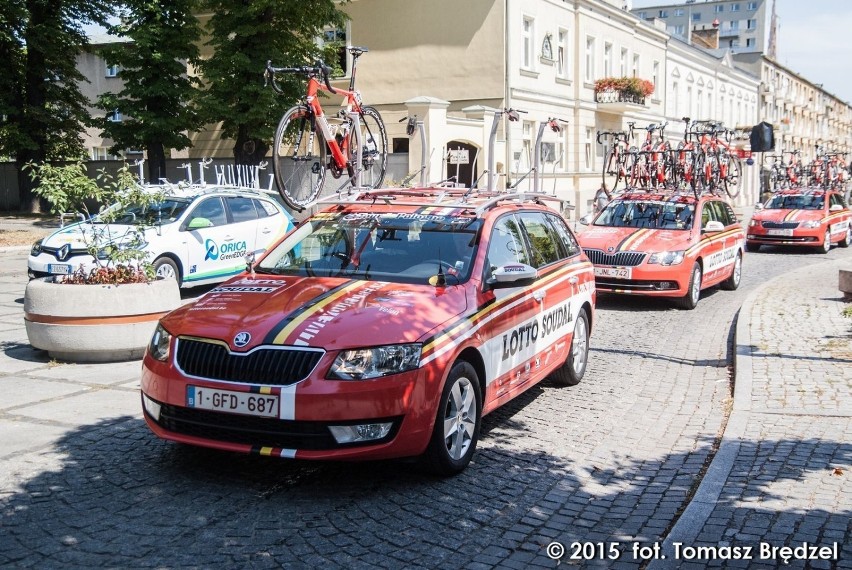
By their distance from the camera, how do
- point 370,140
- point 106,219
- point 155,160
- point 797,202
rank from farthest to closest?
point 155,160
point 797,202
point 370,140
point 106,219

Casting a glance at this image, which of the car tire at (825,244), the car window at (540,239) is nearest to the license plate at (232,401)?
the car window at (540,239)

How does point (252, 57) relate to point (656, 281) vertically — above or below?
above

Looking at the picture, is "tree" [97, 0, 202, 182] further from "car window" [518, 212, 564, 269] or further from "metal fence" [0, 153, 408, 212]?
"car window" [518, 212, 564, 269]

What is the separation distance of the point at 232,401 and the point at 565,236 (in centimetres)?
434

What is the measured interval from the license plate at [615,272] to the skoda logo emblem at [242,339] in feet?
30.9

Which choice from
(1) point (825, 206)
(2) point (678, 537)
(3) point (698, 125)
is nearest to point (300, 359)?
(2) point (678, 537)

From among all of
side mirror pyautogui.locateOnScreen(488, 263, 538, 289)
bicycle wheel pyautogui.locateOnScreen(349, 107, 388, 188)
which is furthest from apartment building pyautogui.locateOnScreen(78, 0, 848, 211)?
side mirror pyautogui.locateOnScreen(488, 263, 538, 289)

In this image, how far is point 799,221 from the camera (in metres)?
25.2

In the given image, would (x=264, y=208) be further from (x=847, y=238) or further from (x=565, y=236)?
(x=847, y=238)

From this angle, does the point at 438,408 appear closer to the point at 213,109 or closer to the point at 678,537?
the point at 678,537

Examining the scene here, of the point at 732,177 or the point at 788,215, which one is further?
the point at 788,215

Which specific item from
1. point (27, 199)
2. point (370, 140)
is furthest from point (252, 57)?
point (370, 140)

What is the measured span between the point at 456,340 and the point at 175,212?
357 inches

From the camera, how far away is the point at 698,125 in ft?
71.8
